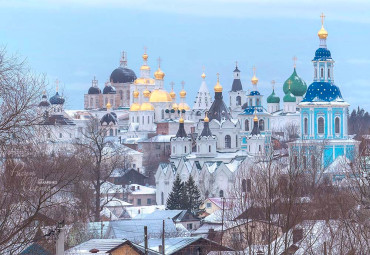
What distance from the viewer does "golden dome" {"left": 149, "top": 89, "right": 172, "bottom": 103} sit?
11162 centimetres

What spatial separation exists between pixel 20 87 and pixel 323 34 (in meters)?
57.2

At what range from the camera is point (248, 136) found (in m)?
80.6

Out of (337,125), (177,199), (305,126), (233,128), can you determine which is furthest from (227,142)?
(177,199)

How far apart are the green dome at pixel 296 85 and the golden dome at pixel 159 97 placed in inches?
424

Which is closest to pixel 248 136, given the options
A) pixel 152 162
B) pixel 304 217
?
pixel 152 162

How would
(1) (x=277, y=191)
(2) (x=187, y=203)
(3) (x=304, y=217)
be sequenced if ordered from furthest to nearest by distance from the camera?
(2) (x=187, y=203), (3) (x=304, y=217), (1) (x=277, y=191)

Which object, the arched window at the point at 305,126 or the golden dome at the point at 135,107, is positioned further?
the golden dome at the point at 135,107

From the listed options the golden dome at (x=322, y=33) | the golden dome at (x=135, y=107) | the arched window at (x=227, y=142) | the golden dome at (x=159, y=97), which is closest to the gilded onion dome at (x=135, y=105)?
the golden dome at (x=135, y=107)

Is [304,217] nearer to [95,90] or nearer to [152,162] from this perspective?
[152,162]

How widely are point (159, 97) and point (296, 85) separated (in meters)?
12.3

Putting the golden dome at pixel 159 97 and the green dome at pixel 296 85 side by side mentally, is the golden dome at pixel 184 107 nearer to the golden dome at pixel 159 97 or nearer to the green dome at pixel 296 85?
the golden dome at pixel 159 97

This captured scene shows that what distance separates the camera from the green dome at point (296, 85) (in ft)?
375

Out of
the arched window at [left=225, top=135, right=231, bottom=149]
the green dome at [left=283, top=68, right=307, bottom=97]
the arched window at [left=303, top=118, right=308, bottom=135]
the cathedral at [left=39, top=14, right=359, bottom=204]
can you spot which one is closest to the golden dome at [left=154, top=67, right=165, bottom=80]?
the cathedral at [left=39, top=14, right=359, bottom=204]

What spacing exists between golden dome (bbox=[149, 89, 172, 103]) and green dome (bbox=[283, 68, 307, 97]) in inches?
424
